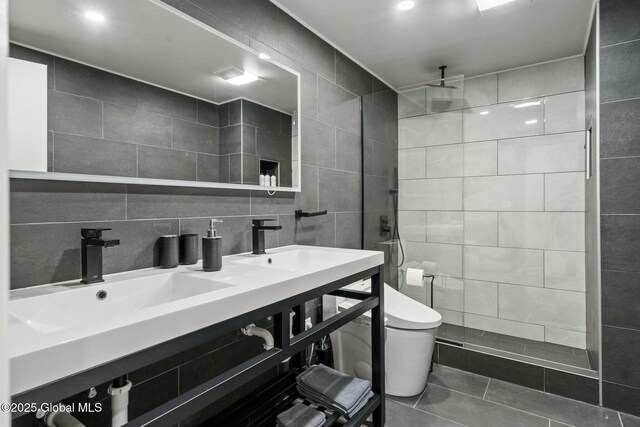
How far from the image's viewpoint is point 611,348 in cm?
192

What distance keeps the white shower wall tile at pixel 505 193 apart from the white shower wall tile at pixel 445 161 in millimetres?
582

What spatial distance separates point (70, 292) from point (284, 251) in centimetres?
100

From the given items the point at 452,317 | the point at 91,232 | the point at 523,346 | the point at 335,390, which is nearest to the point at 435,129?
the point at 452,317

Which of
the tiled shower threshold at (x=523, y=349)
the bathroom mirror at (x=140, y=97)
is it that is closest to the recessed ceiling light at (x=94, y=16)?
the bathroom mirror at (x=140, y=97)

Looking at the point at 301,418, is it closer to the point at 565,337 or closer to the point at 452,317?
the point at 452,317

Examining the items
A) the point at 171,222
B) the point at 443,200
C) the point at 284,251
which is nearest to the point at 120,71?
the point at 171,222

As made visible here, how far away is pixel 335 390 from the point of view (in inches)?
60.5

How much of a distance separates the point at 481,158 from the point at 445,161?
25.0 inches

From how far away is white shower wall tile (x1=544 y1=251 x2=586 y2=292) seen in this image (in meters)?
2.69

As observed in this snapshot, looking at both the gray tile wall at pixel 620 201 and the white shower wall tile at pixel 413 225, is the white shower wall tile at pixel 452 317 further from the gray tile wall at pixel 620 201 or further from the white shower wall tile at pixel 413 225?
the gray tile wall at pixel 620 201

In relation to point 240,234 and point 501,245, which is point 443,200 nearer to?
point 501,245

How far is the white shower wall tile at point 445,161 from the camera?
2627 millimetres

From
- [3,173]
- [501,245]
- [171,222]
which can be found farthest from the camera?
[501,245]

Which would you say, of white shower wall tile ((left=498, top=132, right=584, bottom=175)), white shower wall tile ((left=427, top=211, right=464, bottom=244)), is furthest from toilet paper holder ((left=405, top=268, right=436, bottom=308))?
white shower wall tile ((left=498, top=132, right=584, bottom=175))
